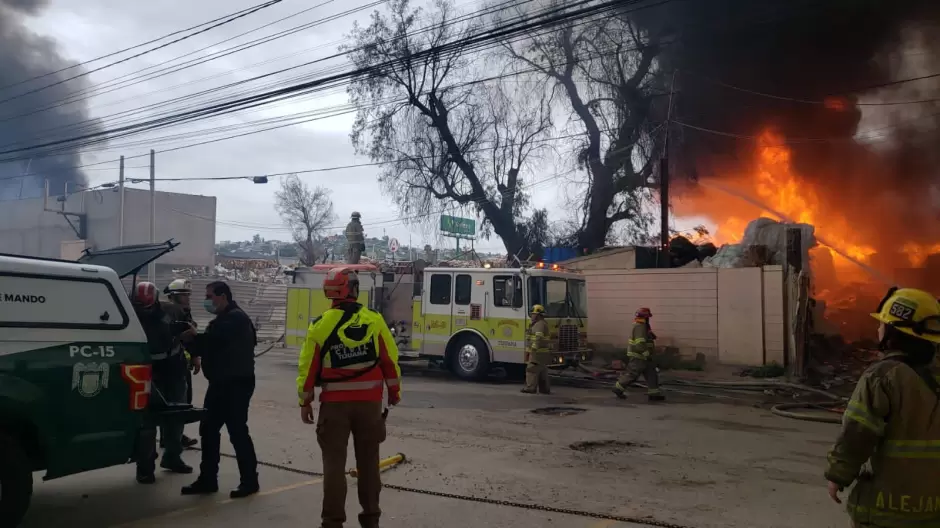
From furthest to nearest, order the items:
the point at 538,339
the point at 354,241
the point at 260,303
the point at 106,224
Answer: the point at 106,224, the point at 260,303, the point at 354,241, the point at 538,339

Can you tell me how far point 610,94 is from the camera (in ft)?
74.6

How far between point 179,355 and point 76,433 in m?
1.95

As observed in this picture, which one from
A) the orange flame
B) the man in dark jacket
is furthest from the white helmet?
the orange flame

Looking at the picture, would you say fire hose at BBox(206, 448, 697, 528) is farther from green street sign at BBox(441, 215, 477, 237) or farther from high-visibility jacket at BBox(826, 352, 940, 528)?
green street sign at BBox(441, 215, 477, 237)

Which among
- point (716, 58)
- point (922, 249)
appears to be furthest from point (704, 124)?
point (922, 249)

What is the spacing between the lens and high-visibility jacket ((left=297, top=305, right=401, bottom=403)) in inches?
164

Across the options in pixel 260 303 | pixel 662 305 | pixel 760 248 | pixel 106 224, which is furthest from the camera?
pixel 106 224

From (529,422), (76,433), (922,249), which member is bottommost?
(529,422)

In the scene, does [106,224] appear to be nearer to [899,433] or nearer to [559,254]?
[559,254]

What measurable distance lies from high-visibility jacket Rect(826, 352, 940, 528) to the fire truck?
10115mm

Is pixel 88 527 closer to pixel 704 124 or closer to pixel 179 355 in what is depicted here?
pixel 179 355

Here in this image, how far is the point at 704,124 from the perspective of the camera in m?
23.5

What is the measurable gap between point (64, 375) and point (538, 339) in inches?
316

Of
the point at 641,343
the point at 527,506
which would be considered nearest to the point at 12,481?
the point at 527,506
